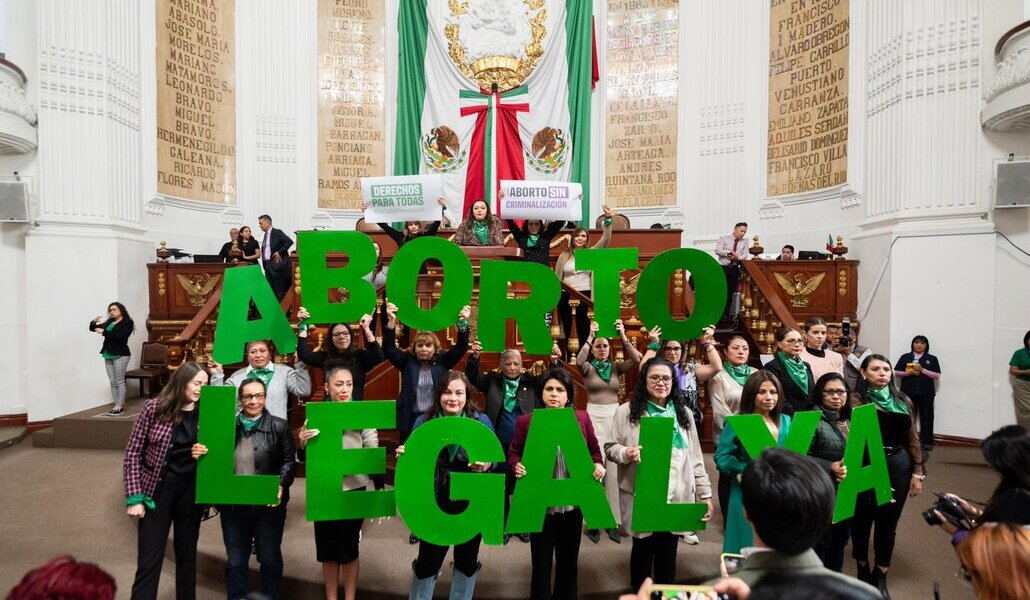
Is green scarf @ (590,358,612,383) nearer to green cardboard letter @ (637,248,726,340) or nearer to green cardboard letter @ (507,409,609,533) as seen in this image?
green cardboard letter @ (637,248,726,340)

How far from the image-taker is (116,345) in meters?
7.72

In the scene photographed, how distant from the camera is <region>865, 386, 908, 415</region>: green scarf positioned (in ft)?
12.7

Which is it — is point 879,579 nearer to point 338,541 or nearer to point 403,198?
point 338,541

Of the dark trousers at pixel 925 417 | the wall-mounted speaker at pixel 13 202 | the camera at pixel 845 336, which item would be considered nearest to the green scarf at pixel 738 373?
the camera at pixel 845 336

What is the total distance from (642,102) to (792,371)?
9.21 metres

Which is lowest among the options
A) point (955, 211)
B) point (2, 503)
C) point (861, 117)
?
point (2, 503)

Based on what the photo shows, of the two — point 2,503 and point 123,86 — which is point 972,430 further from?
point 123,86

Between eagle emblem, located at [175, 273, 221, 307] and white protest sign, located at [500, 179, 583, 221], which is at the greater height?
white protest sign, located at [500, 179, 583, 221]

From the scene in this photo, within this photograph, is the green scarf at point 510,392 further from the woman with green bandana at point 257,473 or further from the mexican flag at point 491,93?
the mexican flag at point 491,93

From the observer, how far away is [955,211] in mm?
7961

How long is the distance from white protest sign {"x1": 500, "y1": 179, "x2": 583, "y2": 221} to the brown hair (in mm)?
4369

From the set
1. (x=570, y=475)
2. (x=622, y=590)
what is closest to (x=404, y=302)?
(x=570, y=475)

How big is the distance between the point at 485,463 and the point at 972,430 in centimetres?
755

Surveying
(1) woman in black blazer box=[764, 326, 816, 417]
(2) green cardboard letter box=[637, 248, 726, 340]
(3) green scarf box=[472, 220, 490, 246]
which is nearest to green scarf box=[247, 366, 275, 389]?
(2) green cardboard letter box=[637, 248, 726, 340]
